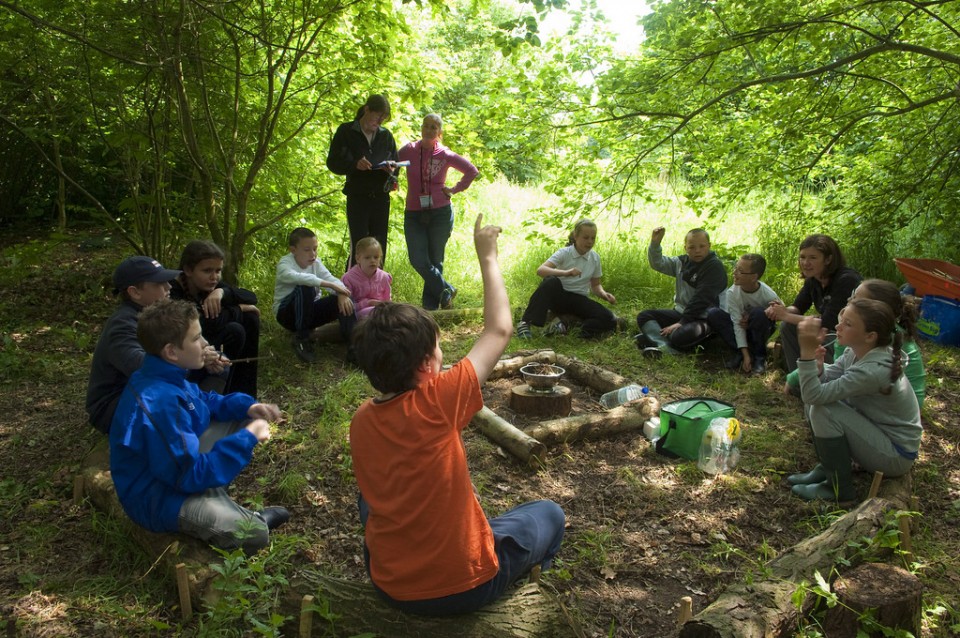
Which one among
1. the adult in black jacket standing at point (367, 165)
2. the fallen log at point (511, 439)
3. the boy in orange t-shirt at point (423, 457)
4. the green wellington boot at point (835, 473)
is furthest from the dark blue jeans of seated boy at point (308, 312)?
the green wellington boot at point (835, 473)

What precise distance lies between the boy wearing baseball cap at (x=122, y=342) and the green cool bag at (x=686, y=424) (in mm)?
2542

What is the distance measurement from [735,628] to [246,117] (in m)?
5.86

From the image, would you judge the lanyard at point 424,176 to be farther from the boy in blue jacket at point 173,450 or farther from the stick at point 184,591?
the stick at point 184,591

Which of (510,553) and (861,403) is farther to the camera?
(861,403)

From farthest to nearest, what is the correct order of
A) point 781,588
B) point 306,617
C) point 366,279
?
point 366,279
point 781,588
point 306,617

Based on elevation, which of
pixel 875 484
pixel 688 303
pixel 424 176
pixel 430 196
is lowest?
pixel 875 484

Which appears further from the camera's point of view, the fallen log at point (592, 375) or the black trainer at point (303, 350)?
the black trainer at point (303, 350)

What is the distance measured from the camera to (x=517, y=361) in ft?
17.1

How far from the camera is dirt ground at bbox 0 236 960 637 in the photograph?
259cm

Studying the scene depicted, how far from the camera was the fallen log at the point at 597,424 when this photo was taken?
3918 mm

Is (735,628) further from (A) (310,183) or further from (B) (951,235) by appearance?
(B) (951,235)

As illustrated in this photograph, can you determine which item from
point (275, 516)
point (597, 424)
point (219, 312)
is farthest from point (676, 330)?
point (275, 516)

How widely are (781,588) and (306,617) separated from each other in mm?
1658

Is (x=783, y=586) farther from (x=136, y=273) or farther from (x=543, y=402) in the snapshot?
(x=136, y=273)
